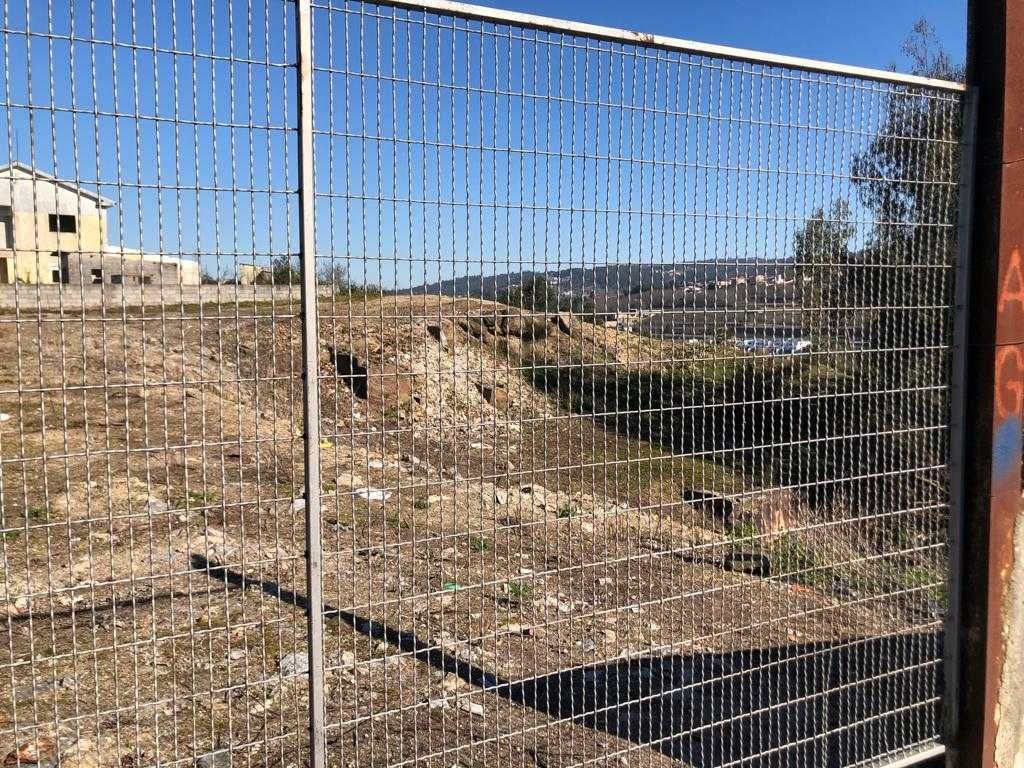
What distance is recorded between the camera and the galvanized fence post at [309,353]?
7.52ft

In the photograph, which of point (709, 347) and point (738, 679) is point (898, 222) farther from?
point (738, 679)

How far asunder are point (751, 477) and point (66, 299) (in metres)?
2.39

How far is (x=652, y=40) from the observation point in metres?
2.85

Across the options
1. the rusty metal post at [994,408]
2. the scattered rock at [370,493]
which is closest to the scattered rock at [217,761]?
the scattered rock at [370,493]

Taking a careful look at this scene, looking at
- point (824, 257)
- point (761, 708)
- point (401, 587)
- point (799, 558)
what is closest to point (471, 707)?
point (401, 587)

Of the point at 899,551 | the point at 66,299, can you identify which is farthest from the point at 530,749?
the point at 66,299

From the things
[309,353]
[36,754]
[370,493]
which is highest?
[309,353]

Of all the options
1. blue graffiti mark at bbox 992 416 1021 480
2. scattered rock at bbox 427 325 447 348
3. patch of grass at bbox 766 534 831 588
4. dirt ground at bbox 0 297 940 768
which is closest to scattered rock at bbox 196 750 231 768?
dirt ground at bbox 0 297 940 768

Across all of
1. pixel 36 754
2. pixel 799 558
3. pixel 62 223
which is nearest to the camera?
pixel 62 223

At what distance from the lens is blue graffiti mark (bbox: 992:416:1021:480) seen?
11.7 feet

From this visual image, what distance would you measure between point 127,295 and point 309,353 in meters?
0.46

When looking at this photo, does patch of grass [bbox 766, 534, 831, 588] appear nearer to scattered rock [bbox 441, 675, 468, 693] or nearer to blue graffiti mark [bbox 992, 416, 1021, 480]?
blue graffiti mark [bbox 992, 416, 1021, 480]

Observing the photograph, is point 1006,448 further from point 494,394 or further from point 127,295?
point 127,295

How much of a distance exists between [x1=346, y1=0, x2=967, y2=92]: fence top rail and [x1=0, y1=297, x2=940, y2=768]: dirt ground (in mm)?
832
